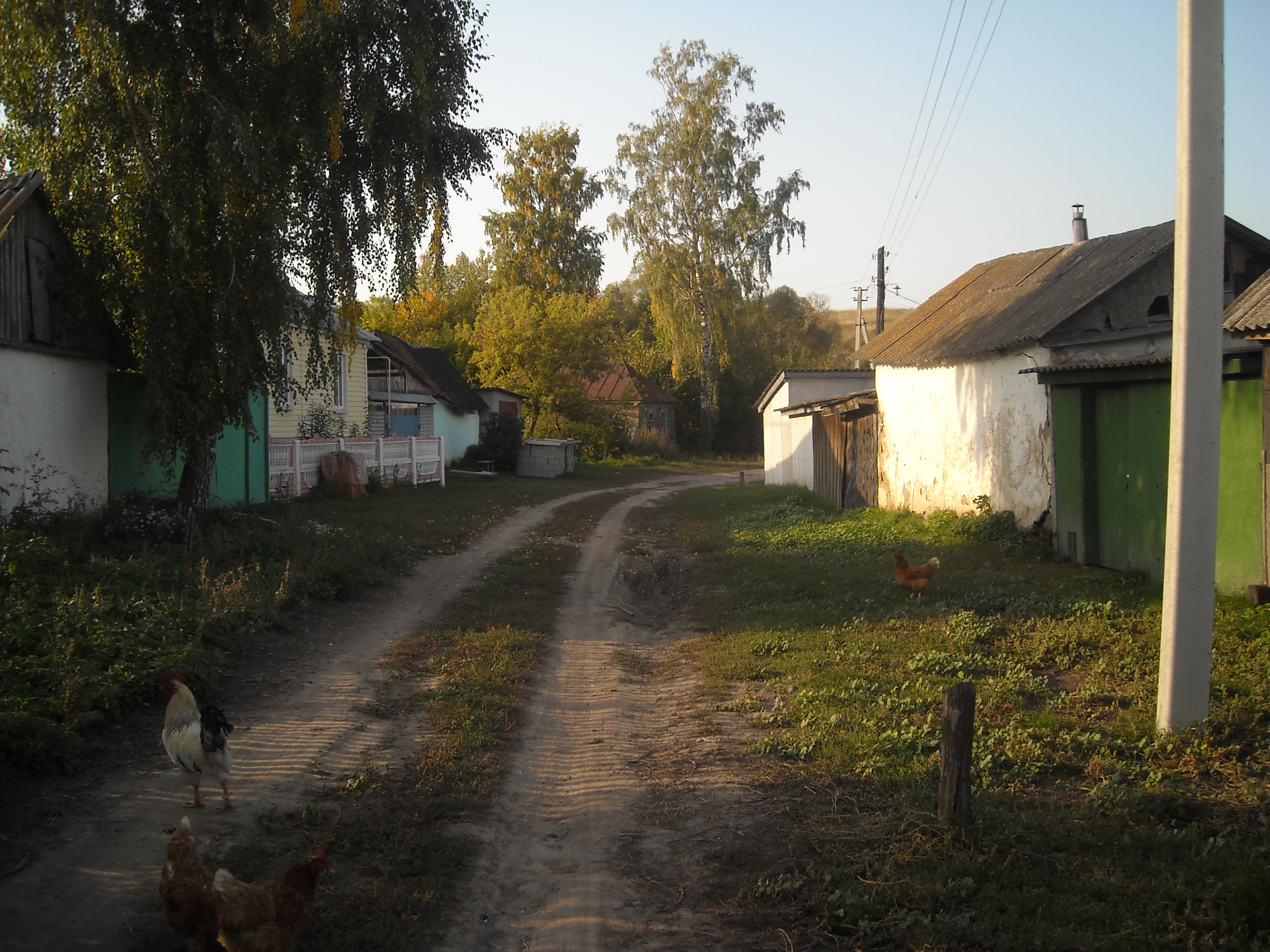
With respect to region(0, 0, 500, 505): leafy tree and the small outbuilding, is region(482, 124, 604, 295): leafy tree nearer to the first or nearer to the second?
the small outbuilding

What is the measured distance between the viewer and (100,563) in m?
9.38

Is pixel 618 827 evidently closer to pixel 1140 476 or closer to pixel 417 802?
pixel 417 802

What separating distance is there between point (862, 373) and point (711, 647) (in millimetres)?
18869

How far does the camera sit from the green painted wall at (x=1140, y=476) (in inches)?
343

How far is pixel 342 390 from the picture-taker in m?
24.6

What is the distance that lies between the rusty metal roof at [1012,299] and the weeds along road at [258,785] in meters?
8.05

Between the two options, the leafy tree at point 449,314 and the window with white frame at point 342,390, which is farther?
the leafy tree at point 449,314

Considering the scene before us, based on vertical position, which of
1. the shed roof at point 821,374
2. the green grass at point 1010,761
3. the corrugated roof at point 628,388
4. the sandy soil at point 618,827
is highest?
the corrugated roof at point 628,388

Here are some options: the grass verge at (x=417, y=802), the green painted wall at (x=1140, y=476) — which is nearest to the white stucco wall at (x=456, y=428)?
the grass verge at (x=417, y=802)

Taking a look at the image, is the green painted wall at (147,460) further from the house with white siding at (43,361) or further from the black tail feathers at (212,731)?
the black tail feathers at (212,731)

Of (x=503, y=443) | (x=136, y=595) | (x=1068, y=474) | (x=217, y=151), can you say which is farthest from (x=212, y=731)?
(x=503, y=443)

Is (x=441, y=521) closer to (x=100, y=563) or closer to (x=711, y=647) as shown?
(x=100, y=563)

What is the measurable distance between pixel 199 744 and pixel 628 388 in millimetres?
40479

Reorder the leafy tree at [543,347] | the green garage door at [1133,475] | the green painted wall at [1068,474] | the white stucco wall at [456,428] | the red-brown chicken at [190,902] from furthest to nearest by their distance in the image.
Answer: the leafy tree at [543,347]
the white stucco wall at [456,428]
the green painted wall at [1068,474]
the green garage door at [1133,475]
the red-brown chicken at [190,902]
